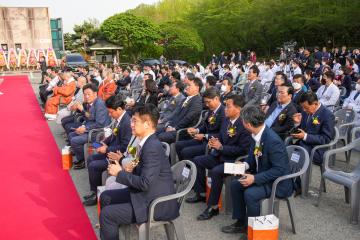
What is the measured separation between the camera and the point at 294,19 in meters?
27.0

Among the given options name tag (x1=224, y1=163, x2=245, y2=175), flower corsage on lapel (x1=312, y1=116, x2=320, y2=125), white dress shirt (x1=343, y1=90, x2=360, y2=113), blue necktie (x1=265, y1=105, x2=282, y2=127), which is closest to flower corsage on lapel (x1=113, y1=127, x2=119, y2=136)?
name tag (x1=224, y1=163, x2=245, y2=175)

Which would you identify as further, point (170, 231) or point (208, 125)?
point (208, 125)

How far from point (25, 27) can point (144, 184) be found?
140ft

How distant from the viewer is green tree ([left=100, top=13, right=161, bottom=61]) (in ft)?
119

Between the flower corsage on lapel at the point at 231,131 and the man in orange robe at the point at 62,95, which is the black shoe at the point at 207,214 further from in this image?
the man in orange robe at the point at 62,95

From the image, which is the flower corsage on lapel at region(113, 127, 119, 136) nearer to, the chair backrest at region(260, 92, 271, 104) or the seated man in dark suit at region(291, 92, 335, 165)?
the seated man in dark suit at region(291, 92, 335, 165)

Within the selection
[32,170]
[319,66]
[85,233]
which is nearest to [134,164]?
[85,233]

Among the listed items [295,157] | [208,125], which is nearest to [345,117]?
[208,125]

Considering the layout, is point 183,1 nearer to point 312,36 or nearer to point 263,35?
point 263,35

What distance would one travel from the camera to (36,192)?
509 centimetres

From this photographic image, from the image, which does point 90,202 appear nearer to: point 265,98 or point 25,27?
point 265,98

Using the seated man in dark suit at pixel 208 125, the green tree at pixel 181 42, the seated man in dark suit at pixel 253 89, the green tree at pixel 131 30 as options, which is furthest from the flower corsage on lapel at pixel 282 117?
the green tree at pixel 131 30

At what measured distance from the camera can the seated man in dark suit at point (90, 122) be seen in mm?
5902

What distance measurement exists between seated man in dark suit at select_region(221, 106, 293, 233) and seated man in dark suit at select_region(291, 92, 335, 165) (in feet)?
3.81
